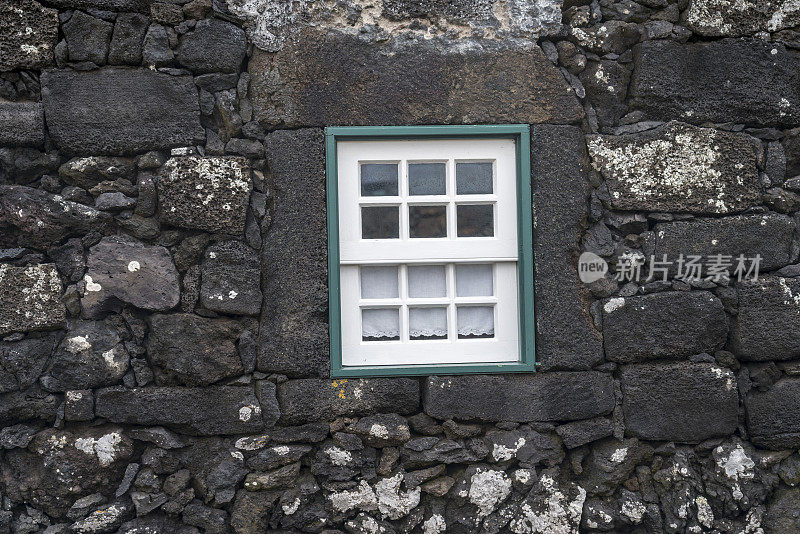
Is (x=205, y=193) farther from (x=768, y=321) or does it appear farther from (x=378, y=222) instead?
(x=768, y=321)

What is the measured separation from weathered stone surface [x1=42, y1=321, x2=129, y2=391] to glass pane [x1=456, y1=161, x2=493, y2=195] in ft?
5.98

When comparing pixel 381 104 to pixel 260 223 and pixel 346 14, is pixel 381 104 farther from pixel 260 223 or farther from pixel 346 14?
pixel 260 223

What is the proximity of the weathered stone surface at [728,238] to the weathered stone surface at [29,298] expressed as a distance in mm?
2902

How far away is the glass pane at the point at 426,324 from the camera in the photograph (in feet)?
10.4

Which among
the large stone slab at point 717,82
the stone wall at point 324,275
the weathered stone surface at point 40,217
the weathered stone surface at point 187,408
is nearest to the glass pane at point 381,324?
the stone wall at point 324,275

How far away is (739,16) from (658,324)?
1.61 meters

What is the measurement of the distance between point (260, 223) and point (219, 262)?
268 mm

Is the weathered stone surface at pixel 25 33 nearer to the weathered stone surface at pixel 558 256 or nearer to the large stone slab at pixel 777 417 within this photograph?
the weathered stone surface at pixel 558 256

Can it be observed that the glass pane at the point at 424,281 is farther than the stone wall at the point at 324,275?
Yes

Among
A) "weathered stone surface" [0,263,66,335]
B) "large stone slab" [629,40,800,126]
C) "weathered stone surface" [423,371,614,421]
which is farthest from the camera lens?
"large stone slab" [629,40,800,126]

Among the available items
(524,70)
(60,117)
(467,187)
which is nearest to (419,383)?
(467,187)

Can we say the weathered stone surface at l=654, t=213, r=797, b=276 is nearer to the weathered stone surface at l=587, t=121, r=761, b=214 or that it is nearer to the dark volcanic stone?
the weathered stone surface at l=587, t=121, r=761, b=214

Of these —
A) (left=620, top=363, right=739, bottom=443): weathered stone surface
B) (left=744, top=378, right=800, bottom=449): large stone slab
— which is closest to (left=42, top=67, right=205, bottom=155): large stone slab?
(left=620, top=363, right=739, bottom=443): weathered stone surface

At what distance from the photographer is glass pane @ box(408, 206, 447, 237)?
10.3 ft
